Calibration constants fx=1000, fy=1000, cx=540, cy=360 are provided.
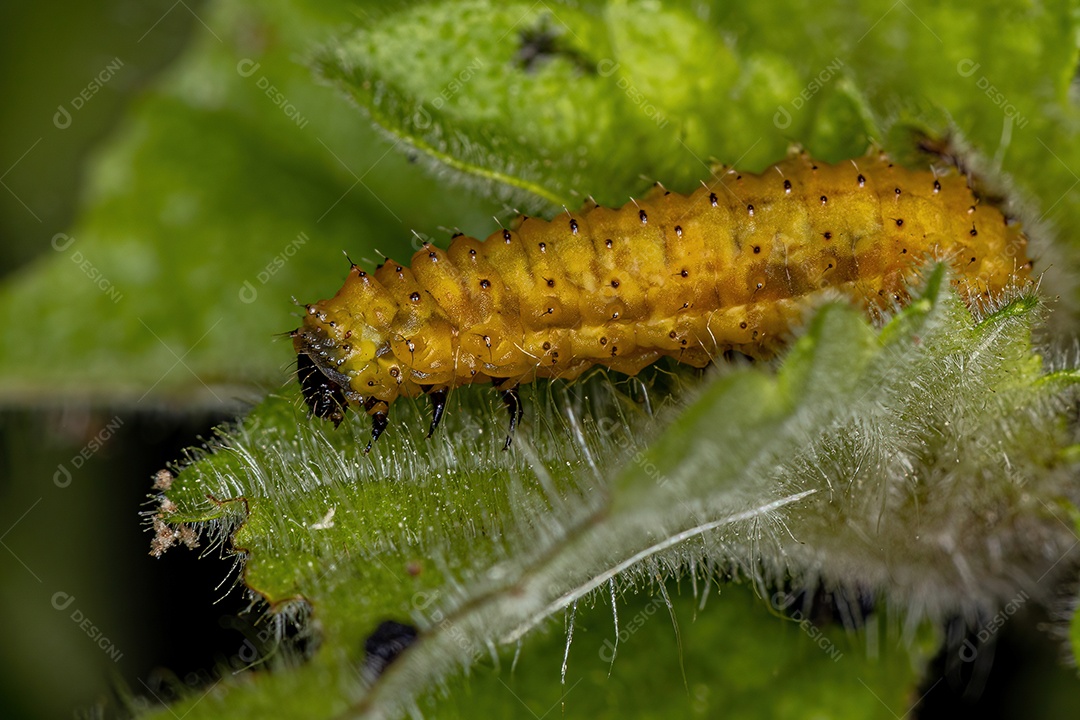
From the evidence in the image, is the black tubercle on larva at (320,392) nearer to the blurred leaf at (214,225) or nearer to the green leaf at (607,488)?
the green leaf at (607,488)

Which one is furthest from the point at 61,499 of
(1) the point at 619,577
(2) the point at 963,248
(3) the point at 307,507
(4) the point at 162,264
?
(2) the point at 963,248

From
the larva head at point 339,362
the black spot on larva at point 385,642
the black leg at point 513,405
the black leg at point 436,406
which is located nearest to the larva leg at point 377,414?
the larva head at point 339,362

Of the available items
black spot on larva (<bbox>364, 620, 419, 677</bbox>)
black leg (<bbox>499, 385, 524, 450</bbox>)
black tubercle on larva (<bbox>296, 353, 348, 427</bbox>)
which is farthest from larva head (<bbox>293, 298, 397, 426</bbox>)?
black spot on larva (<bbox>364, 620, 419, 677</bbox>)

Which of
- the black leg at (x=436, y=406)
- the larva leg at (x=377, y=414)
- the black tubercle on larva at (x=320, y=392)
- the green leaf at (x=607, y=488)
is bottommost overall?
the green leaf at (x=607, y=488)

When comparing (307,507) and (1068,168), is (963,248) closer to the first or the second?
(1068,168)

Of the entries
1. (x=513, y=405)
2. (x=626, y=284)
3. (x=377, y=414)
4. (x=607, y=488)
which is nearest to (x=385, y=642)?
(x=377, y=414)

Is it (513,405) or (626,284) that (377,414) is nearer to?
(513,405)

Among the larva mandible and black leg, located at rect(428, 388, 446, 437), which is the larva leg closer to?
the larva mandible
